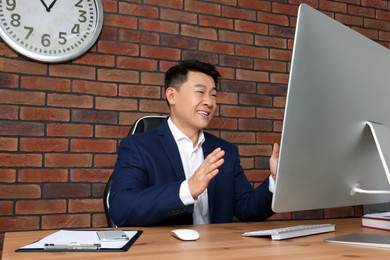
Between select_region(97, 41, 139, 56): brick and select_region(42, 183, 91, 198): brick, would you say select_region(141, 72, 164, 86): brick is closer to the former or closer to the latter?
select_region(97, 41, 139, 56): brick

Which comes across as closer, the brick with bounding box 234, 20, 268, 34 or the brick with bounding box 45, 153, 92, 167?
the brick with bounding box 45, 153, 92, 167

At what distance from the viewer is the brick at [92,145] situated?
2.22 m

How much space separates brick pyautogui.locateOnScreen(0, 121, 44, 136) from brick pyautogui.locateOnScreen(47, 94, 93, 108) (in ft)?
0.44

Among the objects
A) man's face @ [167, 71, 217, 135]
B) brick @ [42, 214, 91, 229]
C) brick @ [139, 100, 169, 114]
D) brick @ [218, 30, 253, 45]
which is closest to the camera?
man's face @ [167, 71, 217, 135]

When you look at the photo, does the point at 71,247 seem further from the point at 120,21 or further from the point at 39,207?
the point at 120,21

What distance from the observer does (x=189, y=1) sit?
253 cm

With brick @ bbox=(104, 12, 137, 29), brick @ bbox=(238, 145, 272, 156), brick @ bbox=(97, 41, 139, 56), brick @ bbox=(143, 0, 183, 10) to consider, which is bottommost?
brick @ bbox=(238, 145, 272, 156)

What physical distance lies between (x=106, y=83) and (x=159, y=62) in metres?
0.33

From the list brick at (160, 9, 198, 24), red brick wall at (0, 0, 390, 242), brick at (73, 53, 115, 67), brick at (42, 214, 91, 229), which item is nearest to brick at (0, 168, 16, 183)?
red brick wall at (0, 0, 390, 242)

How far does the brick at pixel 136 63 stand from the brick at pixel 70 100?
257 mm

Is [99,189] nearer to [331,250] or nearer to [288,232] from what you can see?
[288,232]

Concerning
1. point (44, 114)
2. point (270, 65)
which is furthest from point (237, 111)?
point (44, 114)

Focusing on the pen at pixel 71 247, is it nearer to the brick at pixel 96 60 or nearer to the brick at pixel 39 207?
the brick at pixel 39 207

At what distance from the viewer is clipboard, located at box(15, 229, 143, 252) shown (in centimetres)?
88
